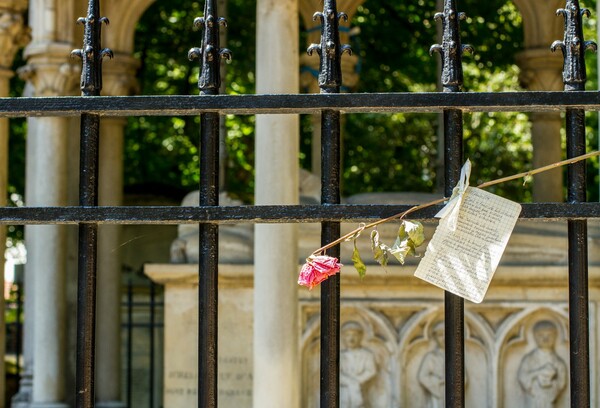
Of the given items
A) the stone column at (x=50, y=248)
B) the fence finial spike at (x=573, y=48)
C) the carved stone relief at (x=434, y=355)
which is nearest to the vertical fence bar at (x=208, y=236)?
the fence finial spike at (x=573, y=48)

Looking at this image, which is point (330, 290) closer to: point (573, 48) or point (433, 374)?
point (573, 48)

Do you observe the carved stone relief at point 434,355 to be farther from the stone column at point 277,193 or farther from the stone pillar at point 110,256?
the stone pillar at point 110,256

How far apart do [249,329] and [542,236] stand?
2029 millimetres

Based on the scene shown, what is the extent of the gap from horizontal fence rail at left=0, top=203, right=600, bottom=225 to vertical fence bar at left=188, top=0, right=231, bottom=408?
53mm

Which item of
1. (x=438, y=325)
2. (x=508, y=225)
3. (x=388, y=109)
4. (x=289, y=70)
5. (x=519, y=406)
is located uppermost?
(x=289, y=70)

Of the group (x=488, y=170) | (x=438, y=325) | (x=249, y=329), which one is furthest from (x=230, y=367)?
(x=488, y=170)

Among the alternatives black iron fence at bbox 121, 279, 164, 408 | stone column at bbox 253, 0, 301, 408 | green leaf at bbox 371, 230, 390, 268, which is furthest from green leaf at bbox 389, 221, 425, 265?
black iron fence at bbox 121, 279, 164, 408

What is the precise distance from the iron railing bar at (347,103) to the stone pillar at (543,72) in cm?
805

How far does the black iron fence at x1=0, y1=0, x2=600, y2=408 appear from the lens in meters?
3.01

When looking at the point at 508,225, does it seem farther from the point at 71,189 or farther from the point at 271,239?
the point at 71,189

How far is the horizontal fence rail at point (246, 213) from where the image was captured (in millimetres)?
2977

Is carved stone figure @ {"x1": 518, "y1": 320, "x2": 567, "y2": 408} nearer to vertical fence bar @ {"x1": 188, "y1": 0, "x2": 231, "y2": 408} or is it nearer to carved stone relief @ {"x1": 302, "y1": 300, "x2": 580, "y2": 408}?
carved stone relief @ {"x1": 302, "y1": 300, "x2": 580, "y2": 408}

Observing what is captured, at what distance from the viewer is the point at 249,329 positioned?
338 inches

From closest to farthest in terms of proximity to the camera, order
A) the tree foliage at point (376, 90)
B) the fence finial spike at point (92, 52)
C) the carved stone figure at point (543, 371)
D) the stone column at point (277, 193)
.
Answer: the fence finial spike at point (92, 52) < the stone column at point (277, 193) < the carved stone figure at point (543, 371) < the tree foliage at point (376, 90)
